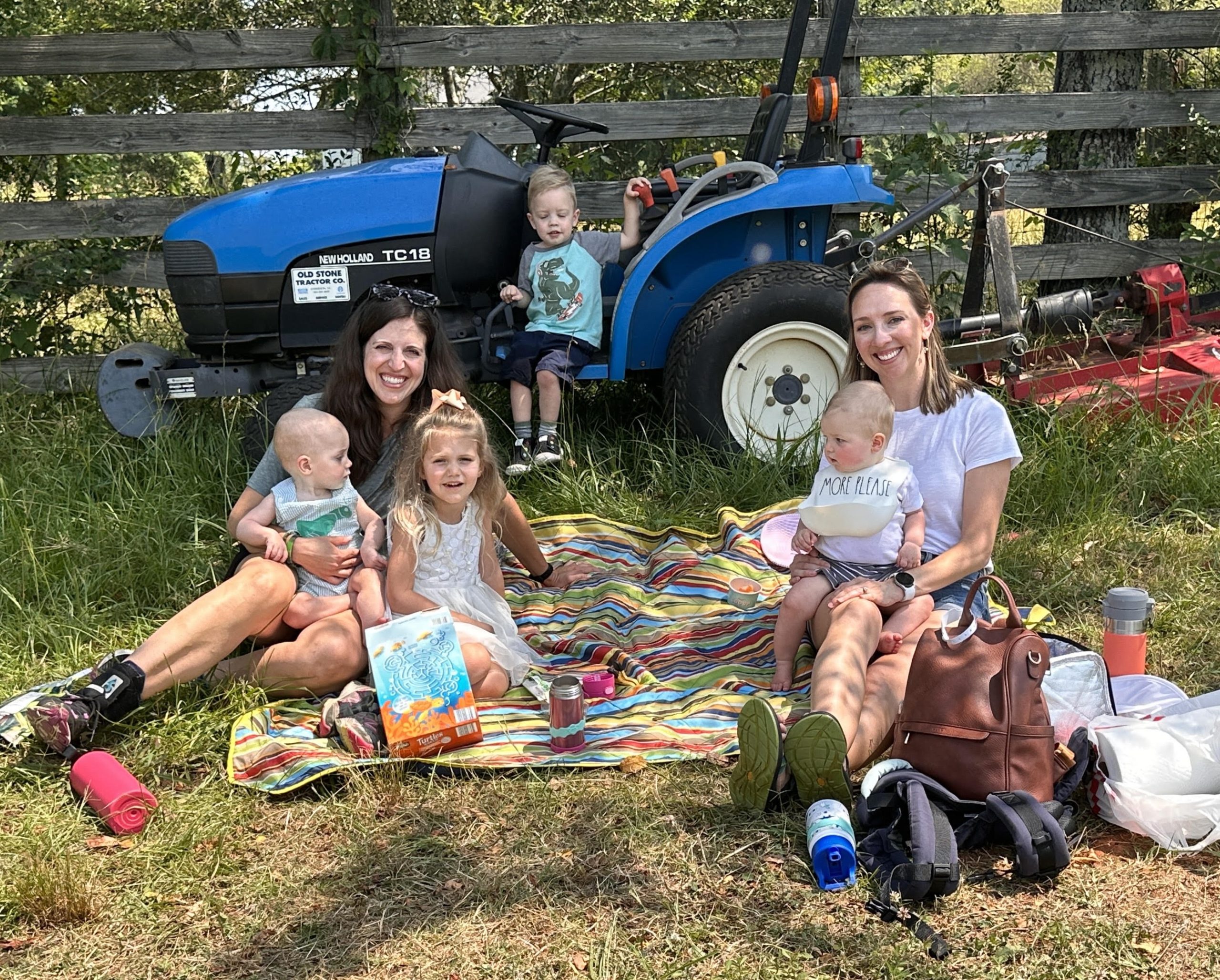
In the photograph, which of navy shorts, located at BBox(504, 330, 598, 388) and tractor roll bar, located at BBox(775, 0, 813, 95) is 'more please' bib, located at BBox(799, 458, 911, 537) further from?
tractor roll bar, located at BBox(775, 0, 813, 95)

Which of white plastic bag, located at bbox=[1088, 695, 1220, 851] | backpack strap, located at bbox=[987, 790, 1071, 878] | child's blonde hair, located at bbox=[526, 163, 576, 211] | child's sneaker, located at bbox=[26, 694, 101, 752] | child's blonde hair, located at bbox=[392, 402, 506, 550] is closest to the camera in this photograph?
backpack strap, located at bbox=[987, 790, 1071, 878]

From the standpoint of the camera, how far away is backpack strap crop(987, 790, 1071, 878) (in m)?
2.49

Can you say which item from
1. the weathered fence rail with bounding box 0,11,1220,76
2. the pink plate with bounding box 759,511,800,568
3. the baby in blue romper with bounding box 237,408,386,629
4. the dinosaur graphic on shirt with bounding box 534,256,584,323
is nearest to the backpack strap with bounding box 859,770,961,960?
Result: the baby in blue romper with bounding box 237,408,386,629

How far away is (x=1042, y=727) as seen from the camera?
8.66ft

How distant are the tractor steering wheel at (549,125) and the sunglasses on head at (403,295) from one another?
1.18 metres

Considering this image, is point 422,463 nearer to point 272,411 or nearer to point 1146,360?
point 272,411

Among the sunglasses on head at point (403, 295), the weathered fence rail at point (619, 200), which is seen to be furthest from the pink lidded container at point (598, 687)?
the weathered fence rail at point (619, 200)

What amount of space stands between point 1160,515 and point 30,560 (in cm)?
380

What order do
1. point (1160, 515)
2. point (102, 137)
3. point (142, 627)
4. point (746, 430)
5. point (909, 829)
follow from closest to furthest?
point (909, 829) → point (142, 627) → point (1160, 515) → point (746, 430) → point (102, 137)

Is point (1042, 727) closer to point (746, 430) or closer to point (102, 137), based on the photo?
point (746, 430)

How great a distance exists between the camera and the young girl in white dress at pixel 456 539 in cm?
332

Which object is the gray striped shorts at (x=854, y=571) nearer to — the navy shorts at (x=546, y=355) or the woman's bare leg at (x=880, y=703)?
the woman's bare leg at (x=880, y=703)

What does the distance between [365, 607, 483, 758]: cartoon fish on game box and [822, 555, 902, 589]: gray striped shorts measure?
973mm

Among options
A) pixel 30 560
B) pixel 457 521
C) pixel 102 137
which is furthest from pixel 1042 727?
pixel 102 137
